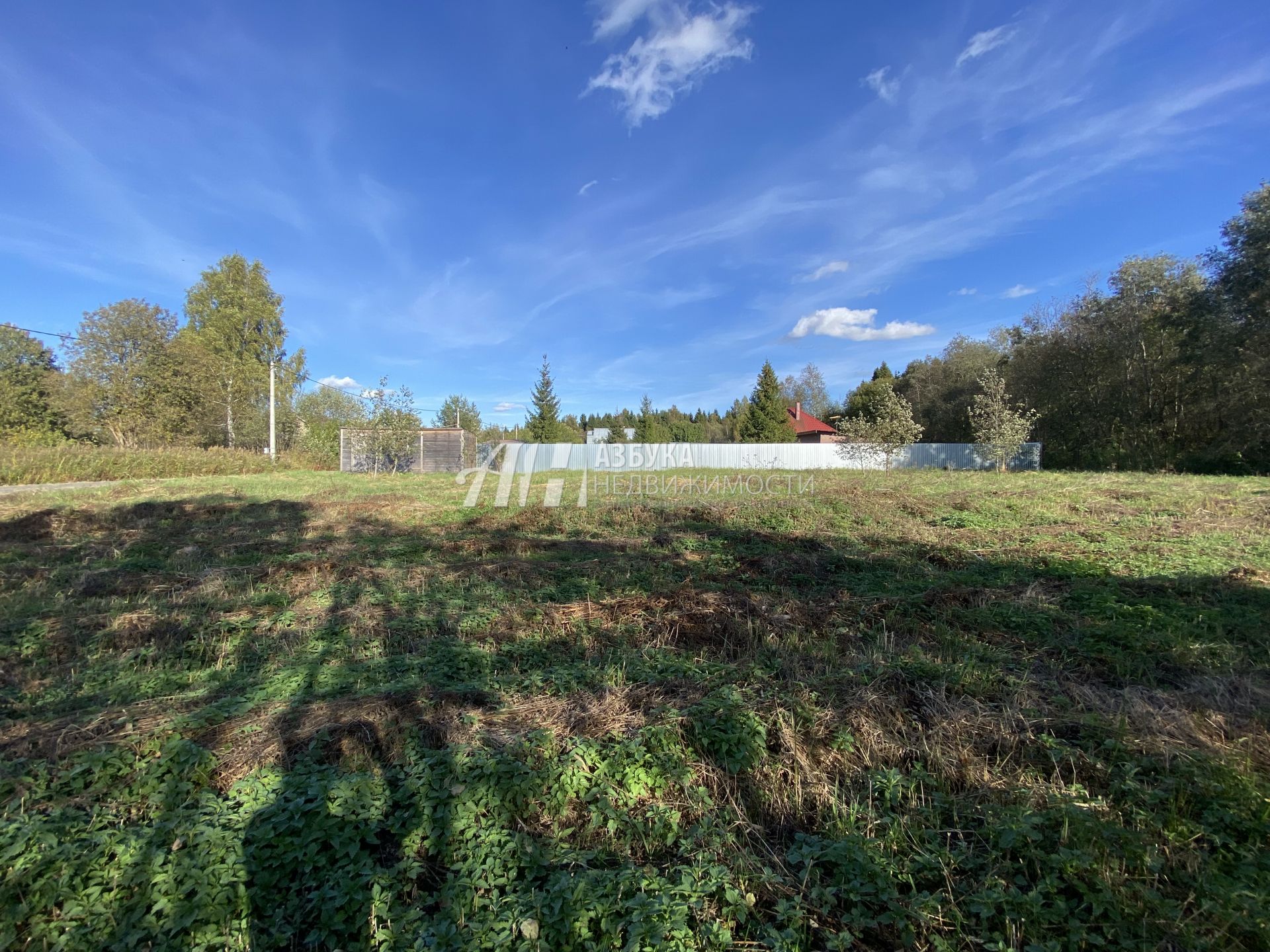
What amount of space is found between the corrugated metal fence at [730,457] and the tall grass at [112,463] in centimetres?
1088

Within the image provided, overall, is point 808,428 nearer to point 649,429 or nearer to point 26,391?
point 649,429

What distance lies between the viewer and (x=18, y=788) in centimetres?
218

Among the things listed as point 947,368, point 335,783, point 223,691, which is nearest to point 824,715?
point 335,783

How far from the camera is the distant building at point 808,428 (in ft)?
126

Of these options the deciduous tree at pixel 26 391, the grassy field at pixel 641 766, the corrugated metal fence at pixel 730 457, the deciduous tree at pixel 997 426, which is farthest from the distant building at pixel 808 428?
the deciduous tree at pixel 26 391

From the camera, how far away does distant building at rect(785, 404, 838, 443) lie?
1517 inches

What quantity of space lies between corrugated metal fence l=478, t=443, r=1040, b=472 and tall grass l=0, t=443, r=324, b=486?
35.7ft

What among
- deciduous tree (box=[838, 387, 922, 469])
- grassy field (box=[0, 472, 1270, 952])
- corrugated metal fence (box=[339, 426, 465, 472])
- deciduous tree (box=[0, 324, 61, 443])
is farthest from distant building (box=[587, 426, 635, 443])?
grassy field (box=[0, 472, 1270, 952])

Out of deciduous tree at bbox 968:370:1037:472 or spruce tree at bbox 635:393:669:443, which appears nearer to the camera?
deciduous tree at bbox 968:370:1037:472

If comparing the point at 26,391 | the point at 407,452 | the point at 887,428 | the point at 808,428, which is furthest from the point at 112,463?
the point at 808,428

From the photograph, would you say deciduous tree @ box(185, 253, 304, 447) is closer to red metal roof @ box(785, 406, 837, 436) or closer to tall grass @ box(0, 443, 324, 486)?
tall grass @ box(0, 443, 324, 486)

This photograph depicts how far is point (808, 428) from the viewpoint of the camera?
40906mm

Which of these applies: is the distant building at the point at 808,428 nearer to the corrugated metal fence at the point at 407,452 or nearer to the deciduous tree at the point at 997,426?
the deciduous tree at the point at 997,426

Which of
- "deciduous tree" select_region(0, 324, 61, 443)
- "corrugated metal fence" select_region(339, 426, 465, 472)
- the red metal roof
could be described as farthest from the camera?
the red metal roof
